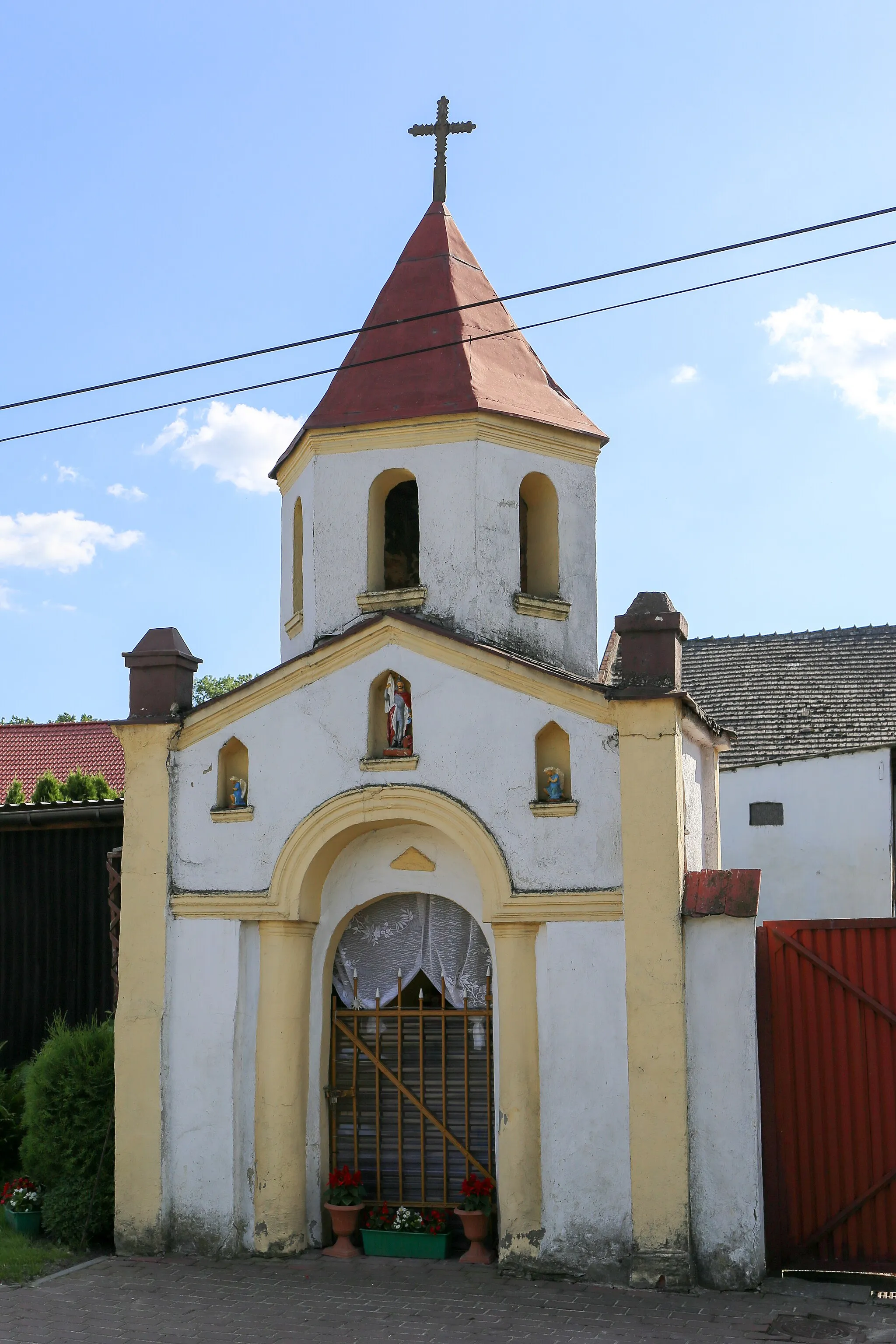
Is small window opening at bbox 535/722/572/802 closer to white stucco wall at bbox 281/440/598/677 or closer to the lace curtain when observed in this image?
white stucco wall at bbox 281/440/598/677

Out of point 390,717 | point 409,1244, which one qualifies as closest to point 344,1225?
point 409,1244

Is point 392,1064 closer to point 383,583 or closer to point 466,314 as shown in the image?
point 383,583

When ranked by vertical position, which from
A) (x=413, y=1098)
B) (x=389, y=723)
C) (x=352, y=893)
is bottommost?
(x=413, y=1098)

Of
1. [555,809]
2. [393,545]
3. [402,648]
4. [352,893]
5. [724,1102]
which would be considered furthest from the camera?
[393,545]

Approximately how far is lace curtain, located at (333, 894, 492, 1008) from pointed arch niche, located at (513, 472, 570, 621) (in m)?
2.89

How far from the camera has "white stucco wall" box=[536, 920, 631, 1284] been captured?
964cm

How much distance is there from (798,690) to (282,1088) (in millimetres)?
14884

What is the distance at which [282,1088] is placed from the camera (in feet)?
34.8

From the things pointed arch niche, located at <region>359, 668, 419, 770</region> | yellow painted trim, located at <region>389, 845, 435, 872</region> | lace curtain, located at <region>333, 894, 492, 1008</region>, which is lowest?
lace curtain, located at <region>333, 894, 492, 1008</region>

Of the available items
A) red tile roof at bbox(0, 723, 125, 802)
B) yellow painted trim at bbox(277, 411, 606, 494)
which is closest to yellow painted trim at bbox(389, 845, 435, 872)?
yellow painted trim at bbox(277, 411, 606, 494)

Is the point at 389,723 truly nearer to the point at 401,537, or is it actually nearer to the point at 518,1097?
the point at 401,537

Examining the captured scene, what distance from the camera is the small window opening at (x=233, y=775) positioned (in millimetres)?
11164

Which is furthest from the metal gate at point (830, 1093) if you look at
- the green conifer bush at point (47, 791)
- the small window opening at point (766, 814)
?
the green conifer bush at point (47, 791)

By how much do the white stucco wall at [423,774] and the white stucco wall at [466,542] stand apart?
102 centimetres
